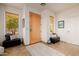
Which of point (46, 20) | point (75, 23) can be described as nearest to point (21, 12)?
point (46, 20)

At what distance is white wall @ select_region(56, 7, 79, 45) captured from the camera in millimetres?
2404

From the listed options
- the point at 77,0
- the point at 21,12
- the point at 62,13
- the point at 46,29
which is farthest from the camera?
the point at 46,29

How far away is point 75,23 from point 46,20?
1.97 meters

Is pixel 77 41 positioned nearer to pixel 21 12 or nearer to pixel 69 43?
pixel 69 43

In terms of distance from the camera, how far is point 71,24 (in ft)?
8.65

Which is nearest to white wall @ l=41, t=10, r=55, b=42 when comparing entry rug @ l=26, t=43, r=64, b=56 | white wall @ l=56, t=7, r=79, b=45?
white wall @ l=56, t=7, r=79, b=45

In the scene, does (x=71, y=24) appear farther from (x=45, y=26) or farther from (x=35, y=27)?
(x=35, y=27)

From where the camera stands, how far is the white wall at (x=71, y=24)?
2.40 meters

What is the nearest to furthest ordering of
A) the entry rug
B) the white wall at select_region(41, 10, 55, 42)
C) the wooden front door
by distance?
the entry rug, the white wall at select_region(41, 10, 55, 42), the wooden front door

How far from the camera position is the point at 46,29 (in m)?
4.20

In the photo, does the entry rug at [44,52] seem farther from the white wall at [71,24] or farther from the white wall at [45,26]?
the white wall at [45,26]

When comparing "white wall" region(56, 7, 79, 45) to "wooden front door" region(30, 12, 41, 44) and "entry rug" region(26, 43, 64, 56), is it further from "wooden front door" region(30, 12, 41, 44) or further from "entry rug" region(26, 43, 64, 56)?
"wooden front door" region(30, 12, 41, 44)

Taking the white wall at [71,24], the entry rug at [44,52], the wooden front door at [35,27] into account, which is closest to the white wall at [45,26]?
the wooden front door at [35,27]

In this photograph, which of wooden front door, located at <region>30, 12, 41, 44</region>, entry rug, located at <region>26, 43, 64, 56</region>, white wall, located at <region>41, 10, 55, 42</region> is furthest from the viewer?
wooden front door, located at <region>30, 12, 41, 44</region>
